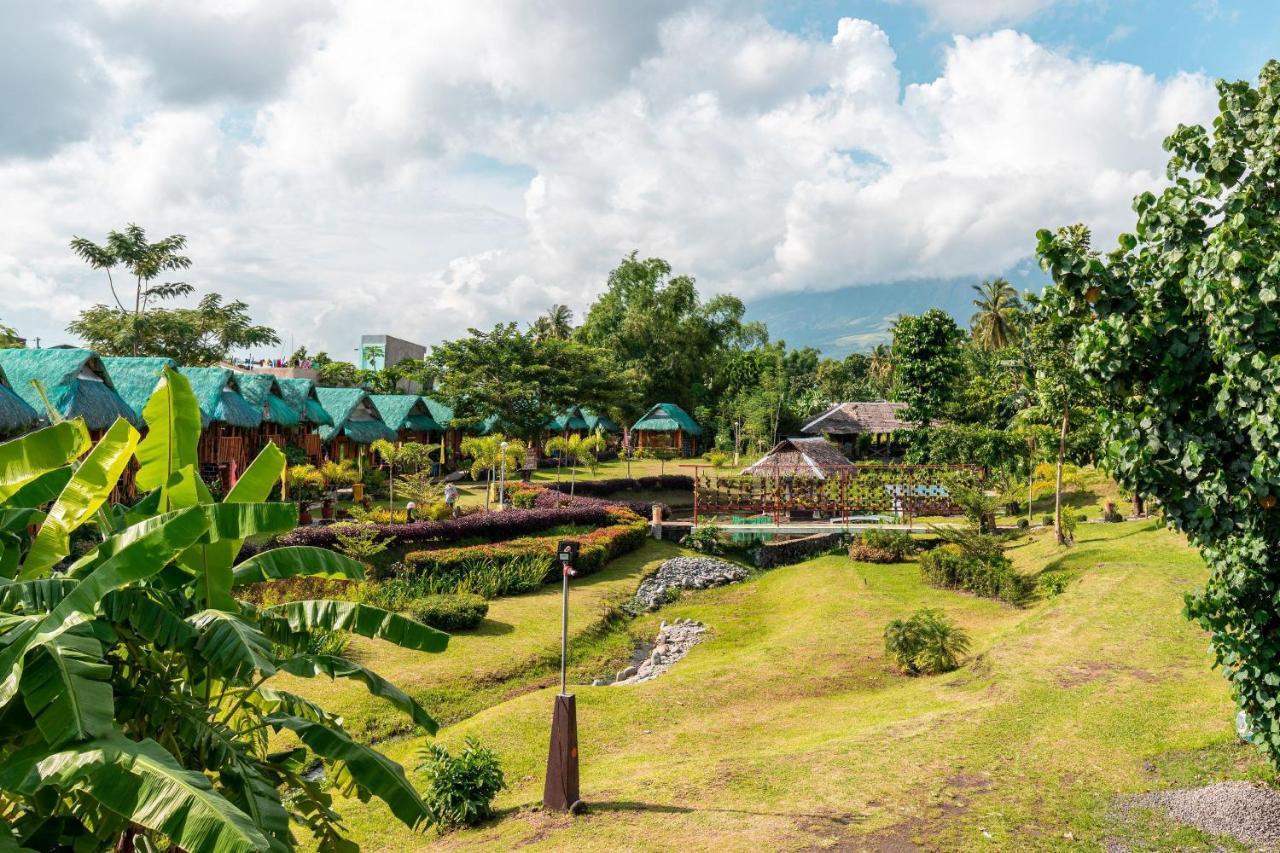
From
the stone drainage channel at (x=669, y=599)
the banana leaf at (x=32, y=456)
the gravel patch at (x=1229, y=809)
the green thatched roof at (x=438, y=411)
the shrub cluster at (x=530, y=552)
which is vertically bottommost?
the stone drainage channel at (x=669, y=599)

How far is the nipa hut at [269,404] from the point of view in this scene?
28641mm

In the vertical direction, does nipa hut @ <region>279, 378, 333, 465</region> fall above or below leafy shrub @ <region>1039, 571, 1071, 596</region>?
above

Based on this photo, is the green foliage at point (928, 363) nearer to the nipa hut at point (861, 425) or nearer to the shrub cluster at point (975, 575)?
the nipa hut at point (861, 425)

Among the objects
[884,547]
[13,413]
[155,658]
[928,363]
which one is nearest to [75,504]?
[155,658]

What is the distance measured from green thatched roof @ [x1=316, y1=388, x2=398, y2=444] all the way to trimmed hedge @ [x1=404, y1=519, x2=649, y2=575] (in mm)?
15441

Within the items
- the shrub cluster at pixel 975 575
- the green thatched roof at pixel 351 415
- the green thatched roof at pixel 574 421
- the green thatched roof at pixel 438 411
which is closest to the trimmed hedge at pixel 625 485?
the green thatched roof at pixel 351 415

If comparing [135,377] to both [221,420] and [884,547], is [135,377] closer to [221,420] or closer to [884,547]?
[221,420]

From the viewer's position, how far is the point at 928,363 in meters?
37.2

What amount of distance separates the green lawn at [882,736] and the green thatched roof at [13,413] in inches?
431

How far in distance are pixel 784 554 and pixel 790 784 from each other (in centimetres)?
1870

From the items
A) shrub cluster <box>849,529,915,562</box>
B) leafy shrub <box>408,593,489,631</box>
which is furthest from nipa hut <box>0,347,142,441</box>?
shrub cluster <box>849,529,915,562</box>

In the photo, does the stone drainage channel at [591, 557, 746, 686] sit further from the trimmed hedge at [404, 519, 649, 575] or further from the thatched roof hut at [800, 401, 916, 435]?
the thatched roof hut at [800, 401, 916, 435]

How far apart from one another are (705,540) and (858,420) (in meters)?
23.5

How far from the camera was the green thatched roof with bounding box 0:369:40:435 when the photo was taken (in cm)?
1738
